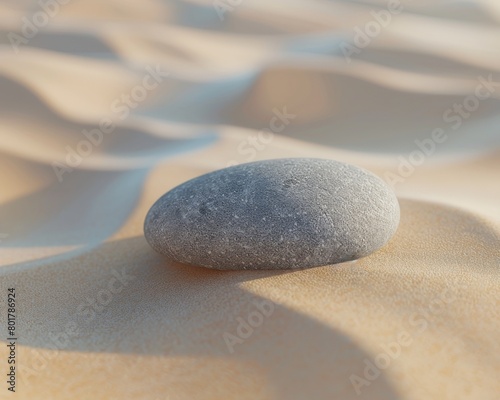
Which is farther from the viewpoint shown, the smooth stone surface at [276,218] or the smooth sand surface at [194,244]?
the smooth stone surface at [276,218]

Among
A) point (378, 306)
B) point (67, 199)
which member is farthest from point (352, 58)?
point (378, 306)

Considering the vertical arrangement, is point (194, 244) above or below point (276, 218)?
below

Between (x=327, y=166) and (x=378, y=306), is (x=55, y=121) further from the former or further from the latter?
(x=378, y=306)

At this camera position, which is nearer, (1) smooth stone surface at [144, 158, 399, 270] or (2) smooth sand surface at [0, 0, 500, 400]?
(2) smooth sand surface at [0, 0, 500, 400]
